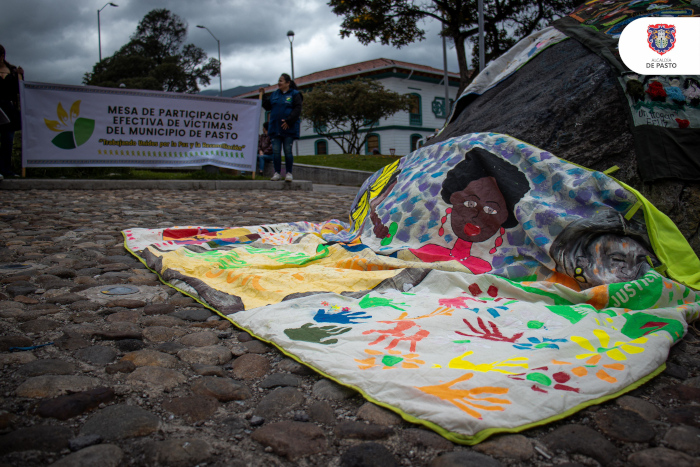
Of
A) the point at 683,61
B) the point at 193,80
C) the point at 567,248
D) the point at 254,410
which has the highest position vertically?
the point at 193,80

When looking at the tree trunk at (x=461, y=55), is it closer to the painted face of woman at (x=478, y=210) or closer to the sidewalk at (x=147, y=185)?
the sidewalk at (x=147, y=185)

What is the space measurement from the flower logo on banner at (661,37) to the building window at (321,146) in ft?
101

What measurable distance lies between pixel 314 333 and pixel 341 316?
0.22m

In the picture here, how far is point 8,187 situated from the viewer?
7062mm

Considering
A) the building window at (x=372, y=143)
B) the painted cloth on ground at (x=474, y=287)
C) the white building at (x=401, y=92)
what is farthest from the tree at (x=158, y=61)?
the painted cloth on ground at (x=474, y=287)

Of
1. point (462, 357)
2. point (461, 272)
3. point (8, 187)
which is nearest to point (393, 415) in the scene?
point (462, 357)

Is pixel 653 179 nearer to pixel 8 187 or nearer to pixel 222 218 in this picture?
pixel 222 218

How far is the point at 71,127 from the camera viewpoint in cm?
796

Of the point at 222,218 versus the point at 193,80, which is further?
the point at 193,80

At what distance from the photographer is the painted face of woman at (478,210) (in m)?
2.85

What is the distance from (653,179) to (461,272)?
51.6 inches

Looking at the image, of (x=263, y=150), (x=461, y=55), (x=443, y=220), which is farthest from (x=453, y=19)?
(x=443, y=220)

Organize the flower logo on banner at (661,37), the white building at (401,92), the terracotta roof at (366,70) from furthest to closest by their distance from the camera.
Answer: the white building at (401,92), the terracotta roof at (366,70), the flower logo on banner at (661,37)

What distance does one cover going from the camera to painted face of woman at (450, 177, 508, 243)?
9.36 feet
